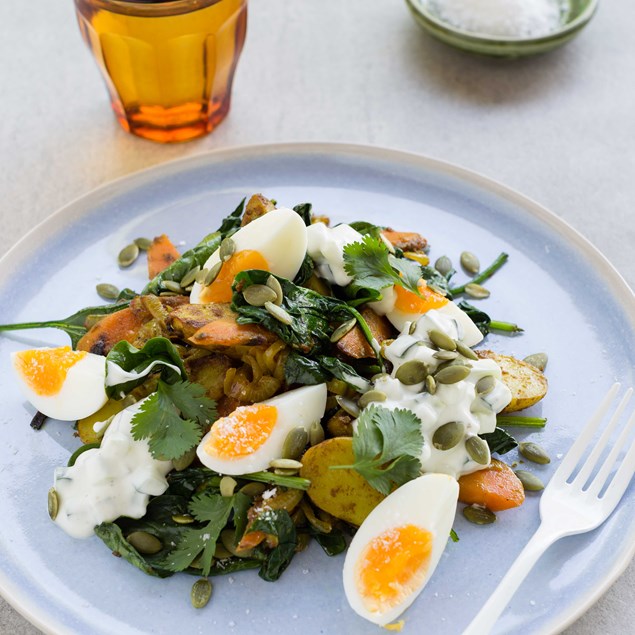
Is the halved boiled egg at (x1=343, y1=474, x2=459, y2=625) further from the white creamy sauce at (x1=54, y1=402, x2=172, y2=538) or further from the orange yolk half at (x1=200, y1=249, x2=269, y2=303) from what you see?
the orange yolk half at (x1=200, y1=249, x2=269, y2=303)

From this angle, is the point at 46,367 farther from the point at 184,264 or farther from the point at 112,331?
the point at 184,264

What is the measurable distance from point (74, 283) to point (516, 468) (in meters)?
1.95

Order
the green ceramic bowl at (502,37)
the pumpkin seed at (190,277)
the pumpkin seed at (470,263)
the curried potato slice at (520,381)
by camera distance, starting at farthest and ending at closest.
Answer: the green ceramic bowl at (502,37), the pumpkin seed at (470,263), the pumpkin seed at (190,277), the curried potato slice at (520,381)

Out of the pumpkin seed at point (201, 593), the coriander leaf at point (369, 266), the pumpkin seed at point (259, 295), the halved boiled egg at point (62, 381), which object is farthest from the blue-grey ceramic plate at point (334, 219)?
the pumpkin seed at point (259, 295)

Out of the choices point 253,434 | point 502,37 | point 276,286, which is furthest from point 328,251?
point 502,37

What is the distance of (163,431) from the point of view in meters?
2.69

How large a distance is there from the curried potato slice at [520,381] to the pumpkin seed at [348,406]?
0.56 m

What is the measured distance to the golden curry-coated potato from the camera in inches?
104

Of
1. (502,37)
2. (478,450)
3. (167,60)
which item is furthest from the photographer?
(502,37)

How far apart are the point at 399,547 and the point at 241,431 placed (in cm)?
61

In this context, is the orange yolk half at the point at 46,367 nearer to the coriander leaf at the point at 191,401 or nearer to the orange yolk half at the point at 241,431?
the coriander leaf at the point at 191,401

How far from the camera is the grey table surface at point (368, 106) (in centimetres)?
450

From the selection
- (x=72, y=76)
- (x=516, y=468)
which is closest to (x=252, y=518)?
(x=516, y=468)

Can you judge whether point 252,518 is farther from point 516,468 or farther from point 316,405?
point 516,468
